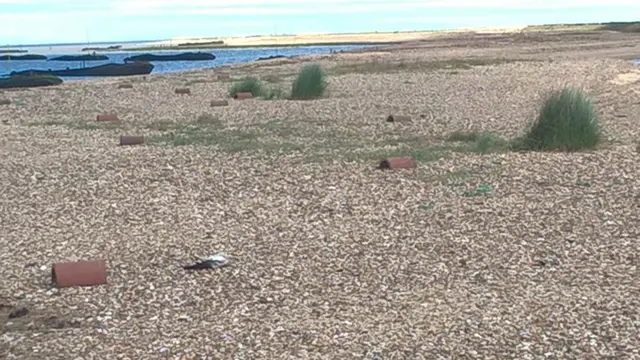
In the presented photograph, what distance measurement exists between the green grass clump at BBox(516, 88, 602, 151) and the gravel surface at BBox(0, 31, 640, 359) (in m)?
0.39

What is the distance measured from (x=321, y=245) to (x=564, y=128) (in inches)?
245

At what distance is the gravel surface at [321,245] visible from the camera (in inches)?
213

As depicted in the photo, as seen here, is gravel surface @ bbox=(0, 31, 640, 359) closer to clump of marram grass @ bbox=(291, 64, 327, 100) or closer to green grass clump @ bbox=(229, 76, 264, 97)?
clump of marram grass @ bbox=(291, 64, 327, 100)

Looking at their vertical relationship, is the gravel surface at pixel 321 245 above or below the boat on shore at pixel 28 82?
above

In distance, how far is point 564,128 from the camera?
12.7 meters

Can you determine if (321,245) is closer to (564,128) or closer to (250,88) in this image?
(564,128)

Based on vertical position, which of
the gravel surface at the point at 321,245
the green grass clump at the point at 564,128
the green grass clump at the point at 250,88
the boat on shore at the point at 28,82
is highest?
the green grass clump at the point at 564,128

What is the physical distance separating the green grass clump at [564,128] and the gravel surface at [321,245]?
1.27 feet

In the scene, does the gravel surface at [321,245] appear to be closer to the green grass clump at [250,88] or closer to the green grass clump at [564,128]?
the green grass clump at [564,128]

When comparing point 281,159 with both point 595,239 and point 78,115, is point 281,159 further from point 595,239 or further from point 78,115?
point 78,115

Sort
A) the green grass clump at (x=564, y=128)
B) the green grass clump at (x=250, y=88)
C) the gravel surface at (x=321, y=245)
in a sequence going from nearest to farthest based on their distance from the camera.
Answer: the gravel surface at (x=321, y=245), the green grass clump at (x=564, y=128), the green grass clump at (x=250, y=88)

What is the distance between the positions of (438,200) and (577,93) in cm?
484

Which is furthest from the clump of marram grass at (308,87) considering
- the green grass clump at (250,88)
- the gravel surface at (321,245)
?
the gravel surface at (321,245)

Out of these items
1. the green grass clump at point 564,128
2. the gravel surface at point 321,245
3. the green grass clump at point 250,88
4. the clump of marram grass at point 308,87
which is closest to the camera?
the gravel surface at point 321,245
